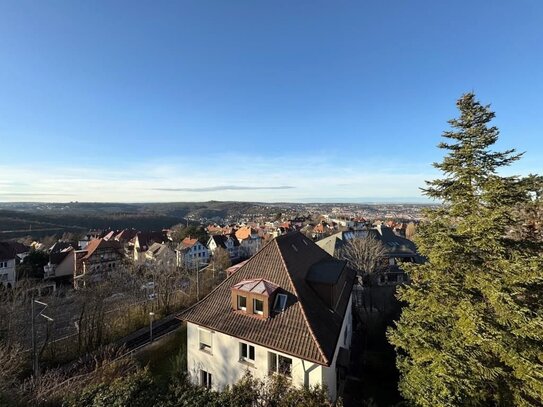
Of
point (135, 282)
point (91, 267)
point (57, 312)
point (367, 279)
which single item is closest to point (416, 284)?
point (367, 279)

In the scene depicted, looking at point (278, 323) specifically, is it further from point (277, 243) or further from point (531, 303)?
point (531, 303)

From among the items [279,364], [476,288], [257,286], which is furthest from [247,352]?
[476,288]

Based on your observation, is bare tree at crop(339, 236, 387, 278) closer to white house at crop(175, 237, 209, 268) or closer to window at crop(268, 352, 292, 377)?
window at crop(268, 352, 292, 377)

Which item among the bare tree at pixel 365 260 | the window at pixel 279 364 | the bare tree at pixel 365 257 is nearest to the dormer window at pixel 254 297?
the window at pixel 279 364

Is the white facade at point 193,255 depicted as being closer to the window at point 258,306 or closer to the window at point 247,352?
the window at point 247,352

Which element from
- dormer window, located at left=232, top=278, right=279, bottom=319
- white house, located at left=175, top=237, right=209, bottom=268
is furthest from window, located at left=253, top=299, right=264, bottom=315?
white house, located at left=175, top=237, right=209, bottom=268

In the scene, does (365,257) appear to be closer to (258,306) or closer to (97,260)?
(258,306)
